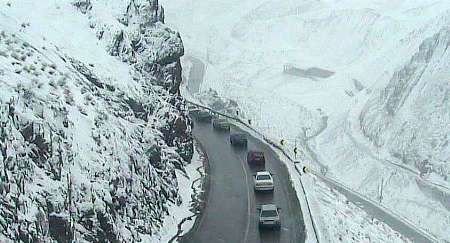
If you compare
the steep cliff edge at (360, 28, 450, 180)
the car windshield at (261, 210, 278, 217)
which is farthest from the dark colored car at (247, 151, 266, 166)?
the steep cliff edge at (360, 28, 450, 180)

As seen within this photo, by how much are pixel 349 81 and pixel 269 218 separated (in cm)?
8331

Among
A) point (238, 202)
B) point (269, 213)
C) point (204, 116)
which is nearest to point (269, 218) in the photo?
point (269, 213)

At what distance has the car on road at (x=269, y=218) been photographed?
29.2 m

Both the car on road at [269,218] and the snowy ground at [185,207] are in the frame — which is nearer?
the snowy ground at [185,207]

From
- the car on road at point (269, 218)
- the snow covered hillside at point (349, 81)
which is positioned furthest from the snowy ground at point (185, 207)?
the snow covered hillside at point (349, 81)

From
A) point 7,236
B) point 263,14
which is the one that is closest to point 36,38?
point 7,236

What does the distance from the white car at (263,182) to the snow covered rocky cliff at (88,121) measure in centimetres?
504

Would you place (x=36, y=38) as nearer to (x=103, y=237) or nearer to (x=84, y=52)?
(x=84, y=52)

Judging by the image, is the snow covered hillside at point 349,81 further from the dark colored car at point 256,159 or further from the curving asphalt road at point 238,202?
the dark colored car at point 256,159

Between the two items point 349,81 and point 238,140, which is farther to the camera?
point 349,81

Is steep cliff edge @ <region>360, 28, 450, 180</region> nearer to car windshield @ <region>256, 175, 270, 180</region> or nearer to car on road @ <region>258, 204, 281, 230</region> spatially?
car windshield @ <region>256, 175, 270, 180</region>

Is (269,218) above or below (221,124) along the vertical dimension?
below

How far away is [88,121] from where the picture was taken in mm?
25938

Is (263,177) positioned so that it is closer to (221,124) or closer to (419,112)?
(221,124)
